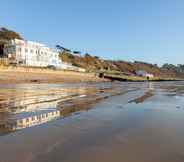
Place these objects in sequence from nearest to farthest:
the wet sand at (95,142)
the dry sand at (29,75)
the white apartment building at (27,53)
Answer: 1. the wet sand at (95,142)
2. the dry sand at (29,75)
3. the white apartment building at (27,53)

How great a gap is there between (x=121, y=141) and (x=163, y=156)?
1.28m

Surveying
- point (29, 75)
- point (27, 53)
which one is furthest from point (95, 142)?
point (27, 53)

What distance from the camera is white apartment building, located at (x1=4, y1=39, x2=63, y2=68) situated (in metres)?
67.7

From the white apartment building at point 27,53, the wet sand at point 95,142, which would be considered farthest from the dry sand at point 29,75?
the wet sand at point 95,142

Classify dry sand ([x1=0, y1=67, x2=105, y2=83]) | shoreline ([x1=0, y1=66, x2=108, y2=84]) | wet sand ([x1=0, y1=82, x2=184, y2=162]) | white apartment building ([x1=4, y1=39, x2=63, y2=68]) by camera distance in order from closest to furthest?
wet sand ([x1=0, y1=82, x2=184, y2=162]) < shoreline ([x1=0, y1=66, x2=108, y2=84]) < dry sand ([x1=0, y1=67, x2=105, y2=83]) < white apartment building ([x1=4, y1=39, x2=63, y2=68])

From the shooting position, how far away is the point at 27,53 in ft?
228

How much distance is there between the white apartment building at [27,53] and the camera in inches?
2665

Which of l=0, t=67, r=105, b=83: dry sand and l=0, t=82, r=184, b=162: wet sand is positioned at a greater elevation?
l=0, t=67, r=105, b=83: dry sand

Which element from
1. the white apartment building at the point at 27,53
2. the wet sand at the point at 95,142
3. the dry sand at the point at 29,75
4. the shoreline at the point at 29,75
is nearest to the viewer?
the wet sand at the point at 95,142

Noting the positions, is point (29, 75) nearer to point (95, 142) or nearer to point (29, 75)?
point (29, 75)

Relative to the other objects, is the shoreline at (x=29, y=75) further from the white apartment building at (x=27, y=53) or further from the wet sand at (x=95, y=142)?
the wet sand at (x=95, y=142)

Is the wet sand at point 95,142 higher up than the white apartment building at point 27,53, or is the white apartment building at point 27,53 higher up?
the white apartment building at point 27,53

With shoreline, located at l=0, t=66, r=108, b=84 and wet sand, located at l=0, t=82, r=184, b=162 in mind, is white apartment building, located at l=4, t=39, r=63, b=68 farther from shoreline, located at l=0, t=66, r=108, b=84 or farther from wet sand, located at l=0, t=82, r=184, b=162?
wet sand, located at l=0, t=82, r=184, b=162

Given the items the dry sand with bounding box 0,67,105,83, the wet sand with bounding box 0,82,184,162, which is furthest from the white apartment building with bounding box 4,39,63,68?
the wet sand with bounding box 0,82,184,162
